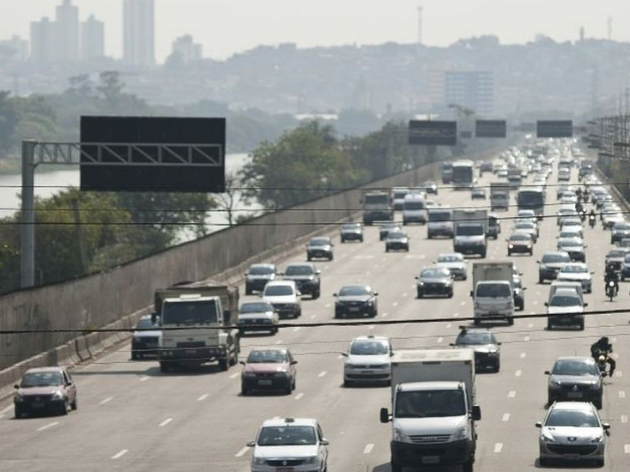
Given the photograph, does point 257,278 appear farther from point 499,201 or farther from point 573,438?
point 499,201

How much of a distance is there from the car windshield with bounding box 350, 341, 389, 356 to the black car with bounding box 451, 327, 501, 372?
2861 millimetres

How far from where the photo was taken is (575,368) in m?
49.2

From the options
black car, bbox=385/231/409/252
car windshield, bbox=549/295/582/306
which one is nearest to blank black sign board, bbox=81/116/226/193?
car windshield, bbox=549/295/582/306

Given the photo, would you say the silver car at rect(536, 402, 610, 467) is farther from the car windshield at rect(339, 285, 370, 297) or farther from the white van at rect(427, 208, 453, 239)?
the white van at rect(427, 208, 453, 239)

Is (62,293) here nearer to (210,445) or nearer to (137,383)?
(137,383)

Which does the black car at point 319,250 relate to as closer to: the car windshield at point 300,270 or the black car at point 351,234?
the black car at point 351,234

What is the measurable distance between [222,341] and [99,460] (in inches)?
794

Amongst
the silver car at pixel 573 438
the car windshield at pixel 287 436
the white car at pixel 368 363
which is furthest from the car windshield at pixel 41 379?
the silver car at pixel 573 438

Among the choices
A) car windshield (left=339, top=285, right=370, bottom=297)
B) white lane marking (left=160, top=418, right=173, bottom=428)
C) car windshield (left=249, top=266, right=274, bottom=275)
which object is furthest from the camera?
car windshield (left=249, top=266, right=274, bottom=275)

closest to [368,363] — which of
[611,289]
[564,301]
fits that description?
[564,301]

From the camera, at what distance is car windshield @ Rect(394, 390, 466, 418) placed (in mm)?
37406

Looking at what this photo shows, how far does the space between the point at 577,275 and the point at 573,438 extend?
49.2m

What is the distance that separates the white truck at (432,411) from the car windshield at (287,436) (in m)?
1.67

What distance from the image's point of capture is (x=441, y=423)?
36906 millimetres
